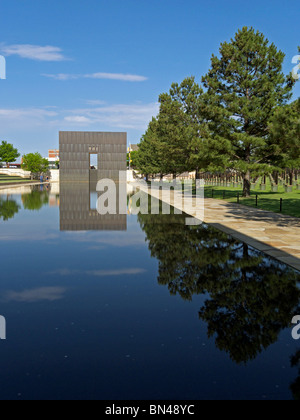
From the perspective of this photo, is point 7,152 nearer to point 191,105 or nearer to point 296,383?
point 191,105

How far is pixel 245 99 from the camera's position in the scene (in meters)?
28.0

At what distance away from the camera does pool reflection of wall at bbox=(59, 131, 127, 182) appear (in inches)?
3182

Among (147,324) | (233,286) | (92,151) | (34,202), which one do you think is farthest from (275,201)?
A: (92,151)

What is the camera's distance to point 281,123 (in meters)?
12.8

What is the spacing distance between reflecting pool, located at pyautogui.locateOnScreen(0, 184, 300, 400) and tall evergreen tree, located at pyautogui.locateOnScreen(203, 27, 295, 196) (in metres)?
19.7

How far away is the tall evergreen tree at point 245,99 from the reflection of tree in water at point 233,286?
59.3 feet

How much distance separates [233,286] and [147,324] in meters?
2.30

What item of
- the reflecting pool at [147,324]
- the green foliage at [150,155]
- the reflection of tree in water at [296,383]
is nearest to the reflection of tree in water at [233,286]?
the reflecting pool at [147,324]

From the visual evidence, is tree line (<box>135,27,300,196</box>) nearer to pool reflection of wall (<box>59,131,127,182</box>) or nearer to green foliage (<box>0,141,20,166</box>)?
pool reflection of wall (<box>59,131,127,182</box>)

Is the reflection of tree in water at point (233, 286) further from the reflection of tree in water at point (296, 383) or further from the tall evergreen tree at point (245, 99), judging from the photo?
the tall evergreen tree at point (245, 99)

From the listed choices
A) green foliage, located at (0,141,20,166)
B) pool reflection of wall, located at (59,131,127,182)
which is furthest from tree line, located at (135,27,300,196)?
green foliage, located at (0,141,20,166)

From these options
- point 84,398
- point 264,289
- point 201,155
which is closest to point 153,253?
point 264,289
